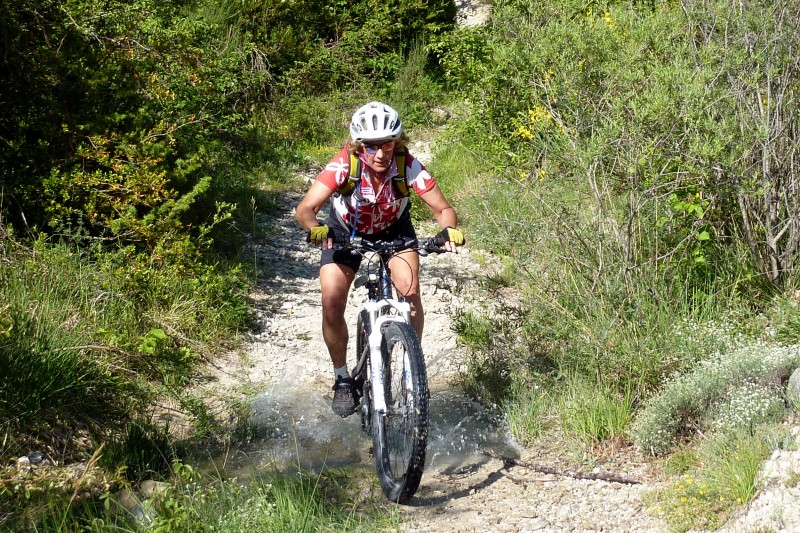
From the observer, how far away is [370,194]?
4.87 meters

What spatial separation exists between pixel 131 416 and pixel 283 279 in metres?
3.22

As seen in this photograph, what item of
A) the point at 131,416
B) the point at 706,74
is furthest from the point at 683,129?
the point at 131,416

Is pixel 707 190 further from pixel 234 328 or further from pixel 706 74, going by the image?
pixel 234 328

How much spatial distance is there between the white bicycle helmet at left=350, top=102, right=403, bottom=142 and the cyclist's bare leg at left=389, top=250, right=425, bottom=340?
65 centimetres

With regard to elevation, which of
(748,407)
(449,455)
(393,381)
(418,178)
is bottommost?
(449,455)

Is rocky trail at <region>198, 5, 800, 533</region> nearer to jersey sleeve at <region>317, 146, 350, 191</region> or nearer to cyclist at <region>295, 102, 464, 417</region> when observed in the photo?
cyclist at <region>295, 102, 464, 417</region>

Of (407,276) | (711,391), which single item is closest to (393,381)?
(407,276)

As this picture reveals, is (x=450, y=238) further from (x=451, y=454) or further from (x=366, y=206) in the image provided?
(x=451, y=454)

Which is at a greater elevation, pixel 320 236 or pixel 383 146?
pixel 383 146

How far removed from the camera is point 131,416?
5.13m

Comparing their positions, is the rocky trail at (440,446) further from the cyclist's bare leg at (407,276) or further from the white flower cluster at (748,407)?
the cyclist's bare leg at (407,276)

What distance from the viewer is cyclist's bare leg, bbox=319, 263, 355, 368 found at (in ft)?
15.8

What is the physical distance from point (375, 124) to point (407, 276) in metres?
0.83

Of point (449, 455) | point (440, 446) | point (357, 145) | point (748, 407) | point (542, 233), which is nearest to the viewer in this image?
→ point (748, 407)
